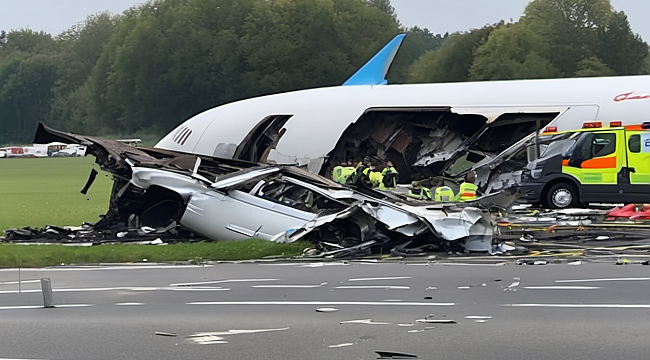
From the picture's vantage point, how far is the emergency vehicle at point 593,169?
20.4 metres

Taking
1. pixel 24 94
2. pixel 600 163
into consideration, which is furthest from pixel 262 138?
pixel 24 94

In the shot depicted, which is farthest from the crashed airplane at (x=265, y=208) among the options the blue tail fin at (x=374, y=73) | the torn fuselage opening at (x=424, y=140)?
the blue tail fin at (x=374, y=73)

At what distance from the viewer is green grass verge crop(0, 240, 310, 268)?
1373cm

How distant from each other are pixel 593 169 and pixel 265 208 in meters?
8.90

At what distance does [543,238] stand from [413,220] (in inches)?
→ 105

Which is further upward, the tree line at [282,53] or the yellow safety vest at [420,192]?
the tree line at [282,53]

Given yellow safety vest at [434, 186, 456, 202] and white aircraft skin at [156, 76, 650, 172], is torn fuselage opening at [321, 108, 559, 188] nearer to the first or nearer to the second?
white aircraft skin at [156, 76, 650, 172]

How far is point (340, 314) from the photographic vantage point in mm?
8484

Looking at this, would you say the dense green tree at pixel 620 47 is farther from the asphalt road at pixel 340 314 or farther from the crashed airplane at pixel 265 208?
the asphalt road at pixel 340 314

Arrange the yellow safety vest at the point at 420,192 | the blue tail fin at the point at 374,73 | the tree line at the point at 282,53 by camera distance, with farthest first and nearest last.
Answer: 1. the tree line at the point at 282,53
2. the blue tail fin at the point at 374,73
3. the yellow safety vest at the point at 420,192

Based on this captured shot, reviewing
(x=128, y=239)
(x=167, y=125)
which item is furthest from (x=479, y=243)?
(x=167, y=125)

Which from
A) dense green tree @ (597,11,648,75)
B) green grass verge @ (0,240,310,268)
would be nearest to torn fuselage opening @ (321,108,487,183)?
green grass verge @ (0,240,310,268)

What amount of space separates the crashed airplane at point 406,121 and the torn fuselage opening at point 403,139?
0.09ft

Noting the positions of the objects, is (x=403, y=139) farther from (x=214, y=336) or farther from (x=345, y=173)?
(x=214, y=336)
